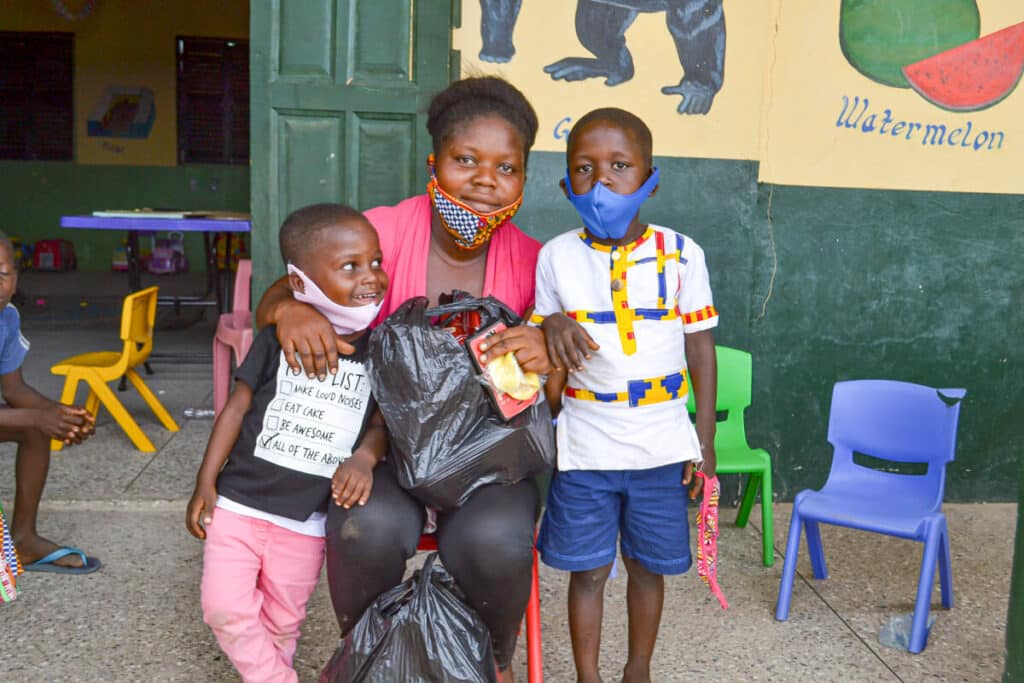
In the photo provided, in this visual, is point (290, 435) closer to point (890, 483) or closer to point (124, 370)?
point (890, 483)

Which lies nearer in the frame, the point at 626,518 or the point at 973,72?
the point at 626,518

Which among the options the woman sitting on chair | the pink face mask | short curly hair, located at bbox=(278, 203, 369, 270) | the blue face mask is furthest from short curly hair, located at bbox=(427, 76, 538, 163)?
the pink face mask

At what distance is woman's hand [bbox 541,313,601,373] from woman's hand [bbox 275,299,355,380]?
1.52 feet

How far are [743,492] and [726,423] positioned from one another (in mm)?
465

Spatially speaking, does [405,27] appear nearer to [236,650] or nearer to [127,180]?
[236,650]

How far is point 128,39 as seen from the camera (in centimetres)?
1197

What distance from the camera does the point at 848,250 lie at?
148 inches

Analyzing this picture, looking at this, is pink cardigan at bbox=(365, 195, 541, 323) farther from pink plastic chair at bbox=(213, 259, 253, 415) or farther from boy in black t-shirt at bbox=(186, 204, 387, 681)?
pink plastic chair at bbox=(213, 259, 253, 415)

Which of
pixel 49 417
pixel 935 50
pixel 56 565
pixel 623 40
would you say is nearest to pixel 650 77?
pixel 623 40

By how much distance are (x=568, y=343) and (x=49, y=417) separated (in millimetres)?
1532

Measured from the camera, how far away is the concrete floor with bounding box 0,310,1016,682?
254 cm

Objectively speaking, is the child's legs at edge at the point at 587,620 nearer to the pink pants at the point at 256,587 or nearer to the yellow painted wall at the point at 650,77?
the pink pants at the point at 256,587

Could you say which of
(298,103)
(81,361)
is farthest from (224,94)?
(298,103)

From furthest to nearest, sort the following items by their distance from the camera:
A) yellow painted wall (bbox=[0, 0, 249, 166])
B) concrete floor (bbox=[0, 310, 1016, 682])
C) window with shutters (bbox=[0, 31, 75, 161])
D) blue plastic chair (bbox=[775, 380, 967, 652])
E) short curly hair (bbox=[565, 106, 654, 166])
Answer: window with shutters (bbox=[0, 31, 75, 161]) → yellow painted wall (bbox=[0, 0, 249, 166]) → blue plastic chair (bbox=[775, 380, 967, 652]) → concrete floor (bbox=[0, 310, 1016, 682]) → short curly hair (bbox=[565, 106, 654, 166])
